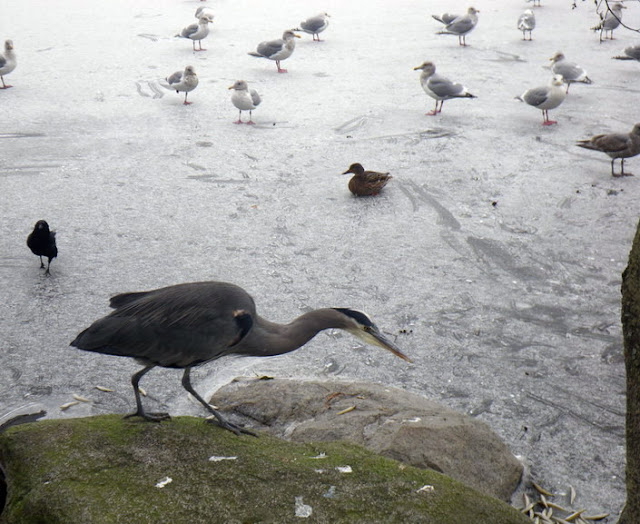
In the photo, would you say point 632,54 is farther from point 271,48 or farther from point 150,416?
point 150,416

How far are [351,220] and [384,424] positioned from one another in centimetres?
373

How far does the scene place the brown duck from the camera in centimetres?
792

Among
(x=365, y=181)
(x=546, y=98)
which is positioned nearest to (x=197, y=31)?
(x=546, y=98)

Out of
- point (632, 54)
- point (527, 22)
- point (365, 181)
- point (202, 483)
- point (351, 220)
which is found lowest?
point (351, 220)

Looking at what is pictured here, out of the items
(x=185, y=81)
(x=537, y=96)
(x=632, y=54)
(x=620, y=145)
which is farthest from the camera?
(x=632, y=54)

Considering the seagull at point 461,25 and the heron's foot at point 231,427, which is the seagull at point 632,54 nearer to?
the seagull at point 461,25

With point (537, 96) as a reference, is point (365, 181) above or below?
below

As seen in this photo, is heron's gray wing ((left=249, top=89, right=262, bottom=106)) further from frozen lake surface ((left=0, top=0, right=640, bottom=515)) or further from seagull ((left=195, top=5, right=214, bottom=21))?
seagull ((left=195, top=5, right=214, bottom=21))

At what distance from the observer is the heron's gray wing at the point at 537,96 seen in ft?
33.1

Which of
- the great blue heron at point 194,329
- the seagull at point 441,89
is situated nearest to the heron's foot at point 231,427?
the great blue heron at point 194,329

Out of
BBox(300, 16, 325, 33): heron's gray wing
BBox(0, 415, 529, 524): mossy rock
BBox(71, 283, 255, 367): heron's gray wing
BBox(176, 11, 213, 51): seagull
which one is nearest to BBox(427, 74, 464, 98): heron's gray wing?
BBox(300, 16, 325, 33): heron's gray wing

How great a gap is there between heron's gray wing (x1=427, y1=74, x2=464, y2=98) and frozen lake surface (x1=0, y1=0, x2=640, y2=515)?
32cm

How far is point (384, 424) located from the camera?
13.0 ft

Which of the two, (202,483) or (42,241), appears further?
(42,241)
